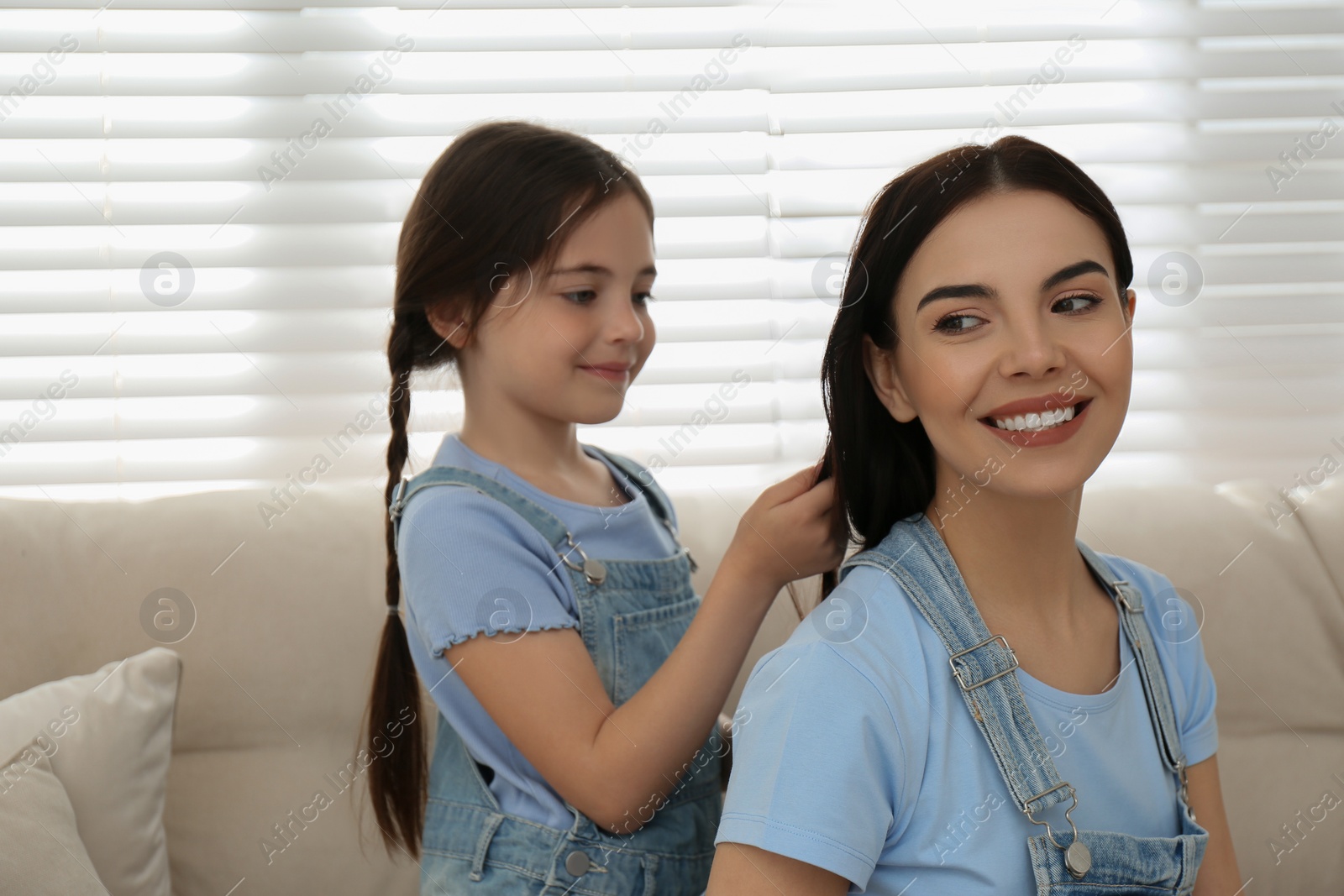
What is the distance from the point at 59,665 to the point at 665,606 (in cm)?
92

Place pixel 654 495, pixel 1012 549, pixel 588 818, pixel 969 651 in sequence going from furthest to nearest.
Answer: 1. pixel 654 495
2. pixel 588 818
3. pixel 1012 549
4. pixel 969 651

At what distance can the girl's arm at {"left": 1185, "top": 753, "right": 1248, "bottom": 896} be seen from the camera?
1.20 meters

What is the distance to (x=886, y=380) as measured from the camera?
118 centimetres

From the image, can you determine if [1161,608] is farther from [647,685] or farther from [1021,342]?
[647,685]

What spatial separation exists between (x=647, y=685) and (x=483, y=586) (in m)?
0.22

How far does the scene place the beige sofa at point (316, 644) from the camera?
1.59 meters

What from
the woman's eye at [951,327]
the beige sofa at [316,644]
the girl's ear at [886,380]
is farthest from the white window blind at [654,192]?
the woman's eye at [951,327]

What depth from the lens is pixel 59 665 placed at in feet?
5.19

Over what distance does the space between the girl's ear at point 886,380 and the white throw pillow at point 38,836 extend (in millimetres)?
1080

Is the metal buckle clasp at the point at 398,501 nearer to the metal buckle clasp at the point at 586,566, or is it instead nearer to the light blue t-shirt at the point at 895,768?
the metal buckle clasp at the point at 586,566

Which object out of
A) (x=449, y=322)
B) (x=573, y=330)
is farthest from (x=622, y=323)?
(x=449, y=322)

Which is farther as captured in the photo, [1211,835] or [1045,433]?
[1211,835]

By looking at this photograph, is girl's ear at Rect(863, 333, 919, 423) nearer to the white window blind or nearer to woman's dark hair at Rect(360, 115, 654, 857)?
woman's dark hair at Rect(360, 115, 654, 857)

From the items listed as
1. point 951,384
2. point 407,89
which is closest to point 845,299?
point 951,384
